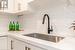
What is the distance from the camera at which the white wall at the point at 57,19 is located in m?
1.81

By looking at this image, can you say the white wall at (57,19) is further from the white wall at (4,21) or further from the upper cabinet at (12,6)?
the white wall at (4,21)

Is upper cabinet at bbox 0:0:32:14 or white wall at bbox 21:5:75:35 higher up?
upper cabinet at bbox 0:0:32:14

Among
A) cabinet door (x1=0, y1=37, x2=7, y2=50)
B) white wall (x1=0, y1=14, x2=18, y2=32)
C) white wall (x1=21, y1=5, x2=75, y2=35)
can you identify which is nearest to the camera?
white wall (x1=21, y1=5, x2=75, y2=35)

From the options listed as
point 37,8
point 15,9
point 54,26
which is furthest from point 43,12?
point 15,9

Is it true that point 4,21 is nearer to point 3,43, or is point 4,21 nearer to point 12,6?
point 12,6

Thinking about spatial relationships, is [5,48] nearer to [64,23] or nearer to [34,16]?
[34,16]

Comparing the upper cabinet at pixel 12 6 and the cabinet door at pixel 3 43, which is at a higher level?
the upper cabinet at pixel 12 6

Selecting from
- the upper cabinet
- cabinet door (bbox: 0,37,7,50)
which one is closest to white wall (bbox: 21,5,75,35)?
the upper cabinet

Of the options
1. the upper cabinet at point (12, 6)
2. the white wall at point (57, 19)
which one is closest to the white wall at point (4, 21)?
the upper cabinet at point (12, 6)

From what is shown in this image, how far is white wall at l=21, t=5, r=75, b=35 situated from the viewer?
5.93ft

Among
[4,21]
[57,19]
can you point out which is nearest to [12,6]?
[4,21]

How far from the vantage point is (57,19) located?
203 centimetres

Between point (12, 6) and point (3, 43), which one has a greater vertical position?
point (12, 6)

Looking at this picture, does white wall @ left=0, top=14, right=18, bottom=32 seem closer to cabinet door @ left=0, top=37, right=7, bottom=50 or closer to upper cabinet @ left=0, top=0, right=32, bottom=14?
upper cabinet @ left=0, top=0, right=32, bottom=14
